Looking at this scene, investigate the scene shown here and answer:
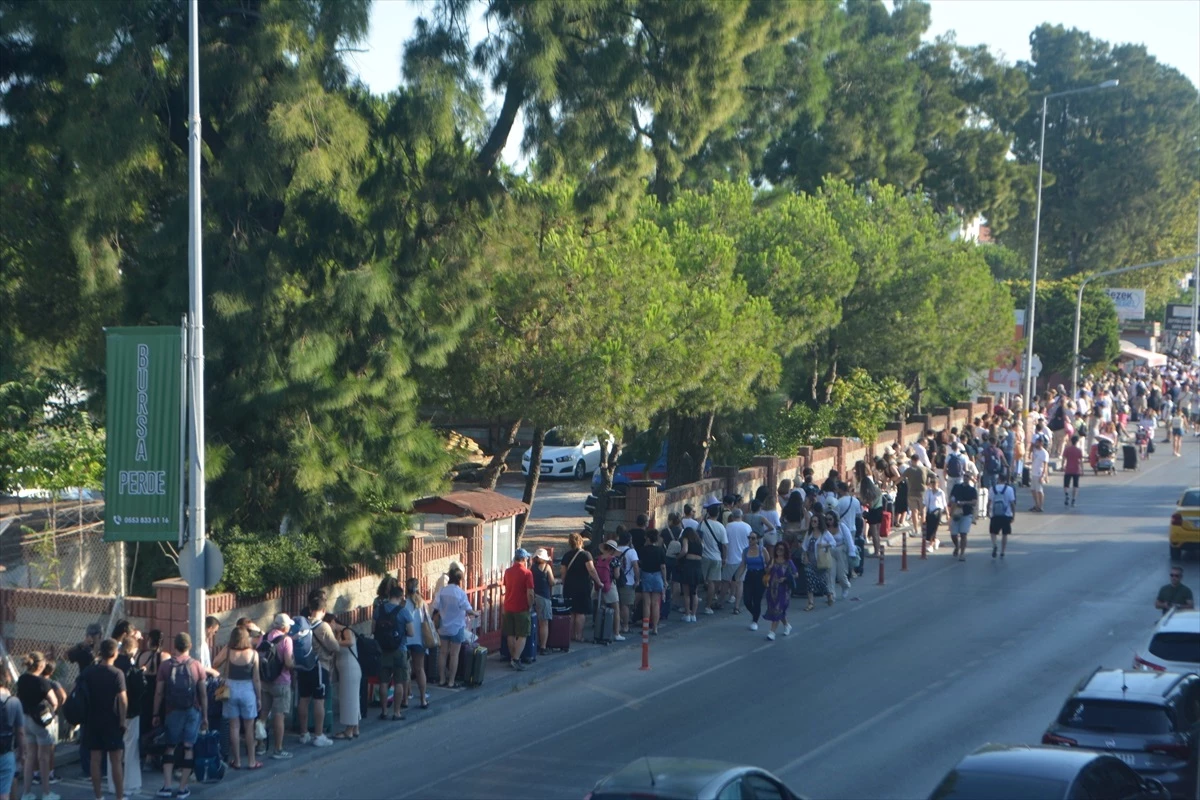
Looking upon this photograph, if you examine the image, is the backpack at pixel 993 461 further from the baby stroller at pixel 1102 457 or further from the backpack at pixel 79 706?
the backpack at pixel 79 706

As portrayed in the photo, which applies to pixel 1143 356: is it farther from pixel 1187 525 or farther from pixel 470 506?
pixel 470 506

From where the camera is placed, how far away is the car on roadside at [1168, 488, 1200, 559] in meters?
25.0

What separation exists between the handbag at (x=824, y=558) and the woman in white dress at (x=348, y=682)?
31.7 feet

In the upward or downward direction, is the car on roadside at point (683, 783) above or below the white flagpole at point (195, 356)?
below

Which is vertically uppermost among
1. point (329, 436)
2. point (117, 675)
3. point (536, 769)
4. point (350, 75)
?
point (350, 75)

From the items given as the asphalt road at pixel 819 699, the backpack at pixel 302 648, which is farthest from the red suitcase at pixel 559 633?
the backpack at pixel 302 648

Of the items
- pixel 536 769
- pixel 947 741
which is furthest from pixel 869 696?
pixel 536 769

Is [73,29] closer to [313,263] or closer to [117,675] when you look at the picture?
[313,263]

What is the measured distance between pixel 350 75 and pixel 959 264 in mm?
25752

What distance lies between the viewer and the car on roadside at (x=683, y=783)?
320 inches

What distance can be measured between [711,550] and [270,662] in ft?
29.9

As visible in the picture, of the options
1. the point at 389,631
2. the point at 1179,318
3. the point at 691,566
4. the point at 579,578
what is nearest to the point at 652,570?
the point at 691,566

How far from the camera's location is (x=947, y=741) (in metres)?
13.8

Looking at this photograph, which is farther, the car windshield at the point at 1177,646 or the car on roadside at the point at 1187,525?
the car on roadside at the point at 1187,525
